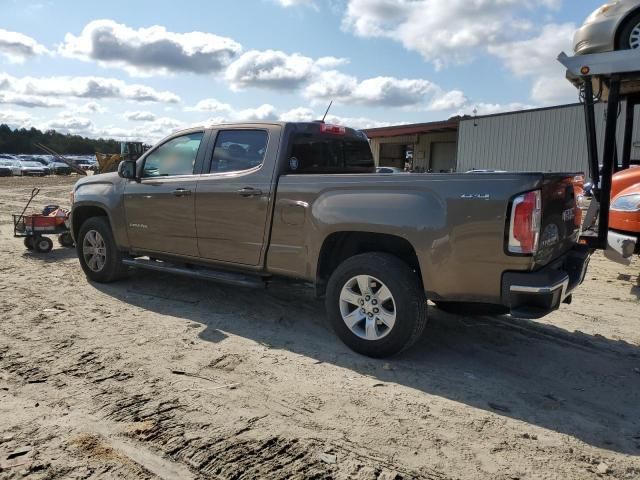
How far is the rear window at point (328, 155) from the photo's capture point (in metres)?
5.04

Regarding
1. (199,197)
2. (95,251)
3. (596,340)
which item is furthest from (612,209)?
(95,251)

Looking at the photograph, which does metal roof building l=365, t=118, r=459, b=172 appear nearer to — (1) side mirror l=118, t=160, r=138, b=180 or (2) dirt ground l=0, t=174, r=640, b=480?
(1) side mirror l=118, t=160, r=138, b=180

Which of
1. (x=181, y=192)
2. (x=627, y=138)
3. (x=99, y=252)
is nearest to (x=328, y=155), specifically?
(x=181, y=192)

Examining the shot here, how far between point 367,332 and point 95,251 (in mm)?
3988

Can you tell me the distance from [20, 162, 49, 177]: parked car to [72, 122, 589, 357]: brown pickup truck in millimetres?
39536

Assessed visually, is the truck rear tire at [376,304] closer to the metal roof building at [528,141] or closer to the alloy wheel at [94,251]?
the alloy wheel at [94,251]

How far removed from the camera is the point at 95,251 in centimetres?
654

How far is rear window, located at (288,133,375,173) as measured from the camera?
5043 mm

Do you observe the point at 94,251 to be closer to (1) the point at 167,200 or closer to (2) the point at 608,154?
(1) the point at 167,200

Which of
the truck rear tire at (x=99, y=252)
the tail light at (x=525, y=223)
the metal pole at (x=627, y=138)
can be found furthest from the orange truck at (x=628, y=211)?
the truck rear tire at (x=99, y=252)

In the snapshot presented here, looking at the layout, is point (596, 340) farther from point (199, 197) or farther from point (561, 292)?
point (199, 197)

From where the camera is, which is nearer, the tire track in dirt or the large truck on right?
the tire track in dirt

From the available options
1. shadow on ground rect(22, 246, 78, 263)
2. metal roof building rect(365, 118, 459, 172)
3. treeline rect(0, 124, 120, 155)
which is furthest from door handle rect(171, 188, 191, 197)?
treeline rect(0, 124, 120, 155)

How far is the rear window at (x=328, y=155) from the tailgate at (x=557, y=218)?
2230mm
